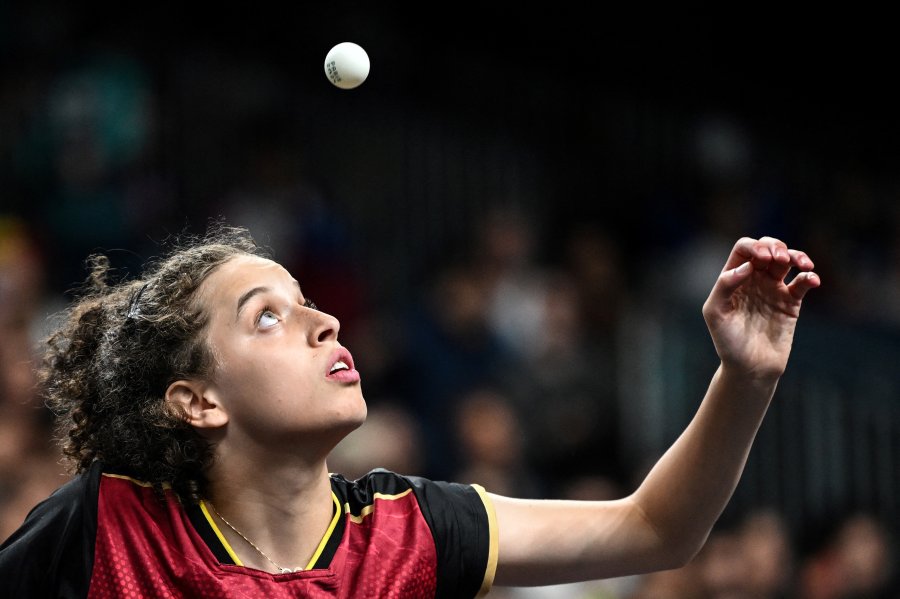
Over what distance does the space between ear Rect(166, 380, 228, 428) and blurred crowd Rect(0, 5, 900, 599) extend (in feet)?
8.76

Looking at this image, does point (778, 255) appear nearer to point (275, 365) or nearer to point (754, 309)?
point (754, 309)

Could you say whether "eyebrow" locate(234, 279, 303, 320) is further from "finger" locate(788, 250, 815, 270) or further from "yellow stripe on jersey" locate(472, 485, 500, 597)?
"finger" locate(788, 250, 815, 270)

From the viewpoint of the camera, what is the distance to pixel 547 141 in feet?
29.0

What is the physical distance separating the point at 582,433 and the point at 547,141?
2279mm

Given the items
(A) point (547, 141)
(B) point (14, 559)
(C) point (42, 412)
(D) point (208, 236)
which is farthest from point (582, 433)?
(B) point (14, 559)

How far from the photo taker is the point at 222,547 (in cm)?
291

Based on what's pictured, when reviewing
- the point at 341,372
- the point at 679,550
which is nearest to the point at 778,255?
the point at 679,550

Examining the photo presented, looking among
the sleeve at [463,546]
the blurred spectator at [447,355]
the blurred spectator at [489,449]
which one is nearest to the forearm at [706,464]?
the sleeve at [463,546]

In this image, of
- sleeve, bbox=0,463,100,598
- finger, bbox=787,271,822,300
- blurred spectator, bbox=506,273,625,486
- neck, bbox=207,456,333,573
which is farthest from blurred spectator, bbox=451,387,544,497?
sleeve, bbox=0,463,100,598

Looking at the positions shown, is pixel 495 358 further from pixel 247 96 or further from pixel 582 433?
pixel 247 96

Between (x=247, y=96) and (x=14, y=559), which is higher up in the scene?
(x=247, y=96)

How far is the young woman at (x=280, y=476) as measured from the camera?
287cm

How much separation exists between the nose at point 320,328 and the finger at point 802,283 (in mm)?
1033

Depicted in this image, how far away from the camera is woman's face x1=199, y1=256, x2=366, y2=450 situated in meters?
2.89
